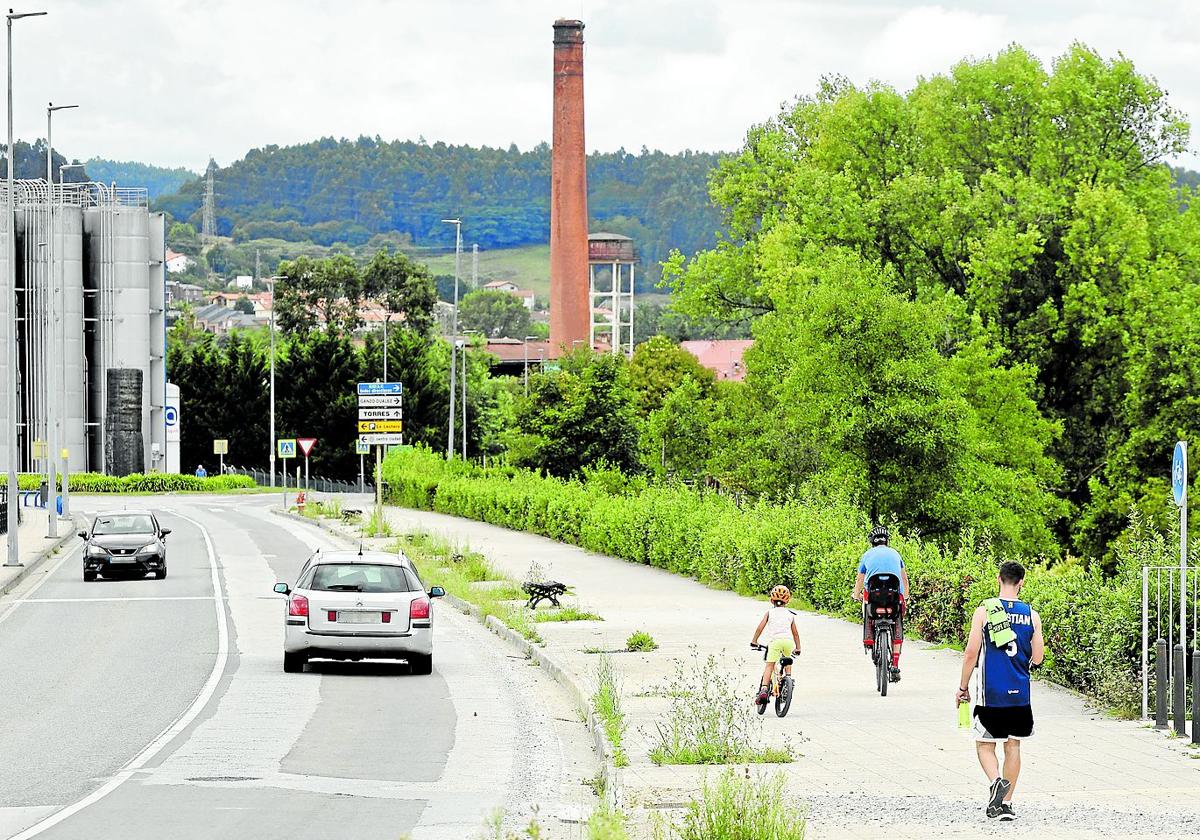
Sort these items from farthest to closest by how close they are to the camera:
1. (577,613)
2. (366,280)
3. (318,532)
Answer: (366,280) < (318,532) < (577,613)

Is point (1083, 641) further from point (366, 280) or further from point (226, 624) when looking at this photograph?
point (366, 280)

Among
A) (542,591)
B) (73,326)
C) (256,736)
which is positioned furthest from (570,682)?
(73,326)

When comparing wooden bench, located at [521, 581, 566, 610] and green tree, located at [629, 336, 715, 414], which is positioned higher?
green tree, located at [629, 336, 715, 414]

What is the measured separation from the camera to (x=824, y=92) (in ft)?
218

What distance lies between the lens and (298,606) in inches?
808

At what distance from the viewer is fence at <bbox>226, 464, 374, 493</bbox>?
103 meters

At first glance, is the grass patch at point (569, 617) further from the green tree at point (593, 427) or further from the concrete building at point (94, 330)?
the concrete building at point (94, 330)

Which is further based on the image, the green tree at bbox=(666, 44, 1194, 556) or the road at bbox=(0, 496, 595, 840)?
the green tree at bbox=(666, 44, 1194, 556)

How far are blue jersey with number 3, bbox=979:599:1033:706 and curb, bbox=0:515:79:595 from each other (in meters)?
26.7

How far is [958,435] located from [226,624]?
19915mm

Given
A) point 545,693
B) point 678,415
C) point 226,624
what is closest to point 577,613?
point 226,624

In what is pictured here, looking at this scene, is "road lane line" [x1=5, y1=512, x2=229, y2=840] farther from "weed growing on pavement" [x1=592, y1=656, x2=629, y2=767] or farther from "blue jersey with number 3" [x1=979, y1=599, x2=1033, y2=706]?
"blue jersey with number 3" [x1=979, y1=599, x2=1033, y2=706]

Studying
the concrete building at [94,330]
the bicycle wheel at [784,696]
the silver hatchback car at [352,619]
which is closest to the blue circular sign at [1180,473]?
the bicycle wheel at [784,696]

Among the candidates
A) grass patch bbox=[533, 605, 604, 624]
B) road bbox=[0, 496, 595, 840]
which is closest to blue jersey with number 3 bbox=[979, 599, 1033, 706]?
road bbox=[0, 496, 595, 840]
